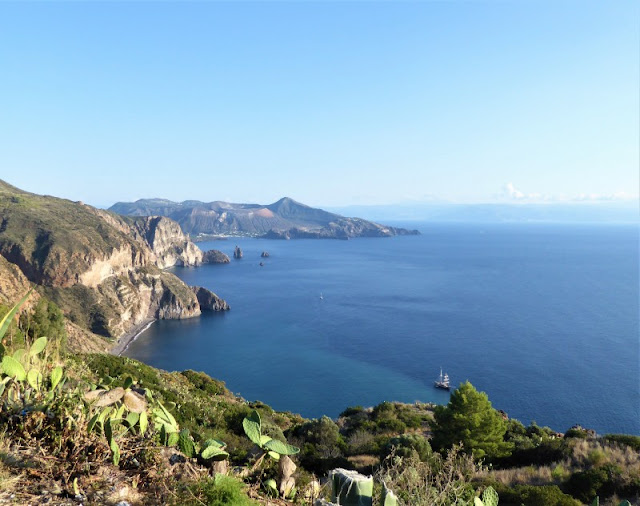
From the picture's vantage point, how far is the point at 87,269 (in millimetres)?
101188

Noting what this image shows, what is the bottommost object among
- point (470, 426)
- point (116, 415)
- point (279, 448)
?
point (470, 426)

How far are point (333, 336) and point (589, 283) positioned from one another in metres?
94.6

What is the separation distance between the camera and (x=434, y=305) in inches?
3932

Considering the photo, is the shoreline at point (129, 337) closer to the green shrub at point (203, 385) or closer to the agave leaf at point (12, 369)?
the green shrub at point (203, 385)

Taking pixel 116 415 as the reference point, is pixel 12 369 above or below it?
above

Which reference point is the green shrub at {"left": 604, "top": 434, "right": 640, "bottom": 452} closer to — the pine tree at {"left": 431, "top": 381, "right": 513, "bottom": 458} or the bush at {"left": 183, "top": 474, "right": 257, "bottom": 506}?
the pine tree at {"left": 431, "top": 381, "right": 513, "bottom": 458}

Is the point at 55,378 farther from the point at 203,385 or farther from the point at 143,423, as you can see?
the point at 203,385

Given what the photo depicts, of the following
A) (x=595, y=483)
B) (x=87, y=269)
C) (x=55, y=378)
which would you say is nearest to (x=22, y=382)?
(x=55, y=378)

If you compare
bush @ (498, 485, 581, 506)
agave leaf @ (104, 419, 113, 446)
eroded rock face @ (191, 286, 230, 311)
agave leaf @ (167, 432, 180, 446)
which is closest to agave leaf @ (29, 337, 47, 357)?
agave leaf @ (104, 419, 113, 446)

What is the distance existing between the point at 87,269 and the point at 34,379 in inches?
4472

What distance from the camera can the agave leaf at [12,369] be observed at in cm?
388

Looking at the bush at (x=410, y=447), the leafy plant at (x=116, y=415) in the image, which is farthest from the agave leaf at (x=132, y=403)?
the bush at (x=410, y=447)

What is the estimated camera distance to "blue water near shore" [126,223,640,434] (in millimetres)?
55406

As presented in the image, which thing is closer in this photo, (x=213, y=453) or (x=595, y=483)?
(x=213, y=453)
